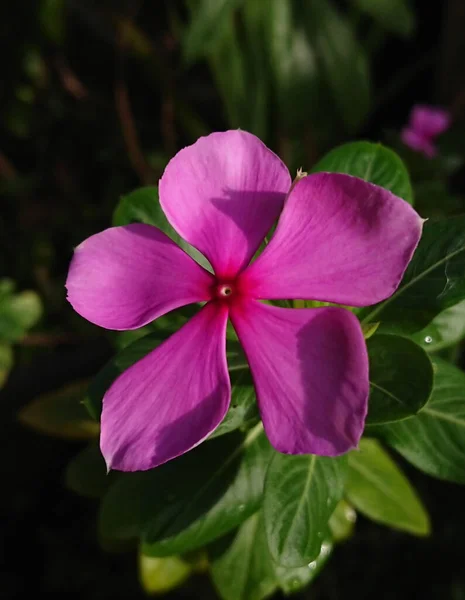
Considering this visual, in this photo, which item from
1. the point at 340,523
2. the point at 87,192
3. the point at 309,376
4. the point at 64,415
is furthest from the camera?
the point at 87,192

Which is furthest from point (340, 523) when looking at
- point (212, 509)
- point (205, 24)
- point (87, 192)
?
point (87, 192)

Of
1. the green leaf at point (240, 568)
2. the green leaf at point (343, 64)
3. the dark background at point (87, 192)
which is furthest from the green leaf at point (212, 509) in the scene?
the green leaf at point (343, 64)

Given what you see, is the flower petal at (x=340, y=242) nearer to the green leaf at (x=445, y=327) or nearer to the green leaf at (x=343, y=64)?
the green leaf at (x=445, y=327)

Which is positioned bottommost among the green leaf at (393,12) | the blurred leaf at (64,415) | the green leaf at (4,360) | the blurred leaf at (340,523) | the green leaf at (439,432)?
the blurred leaf at (340,523)

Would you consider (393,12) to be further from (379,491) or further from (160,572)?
(160,572)

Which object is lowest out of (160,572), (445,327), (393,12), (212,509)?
(160,572)
